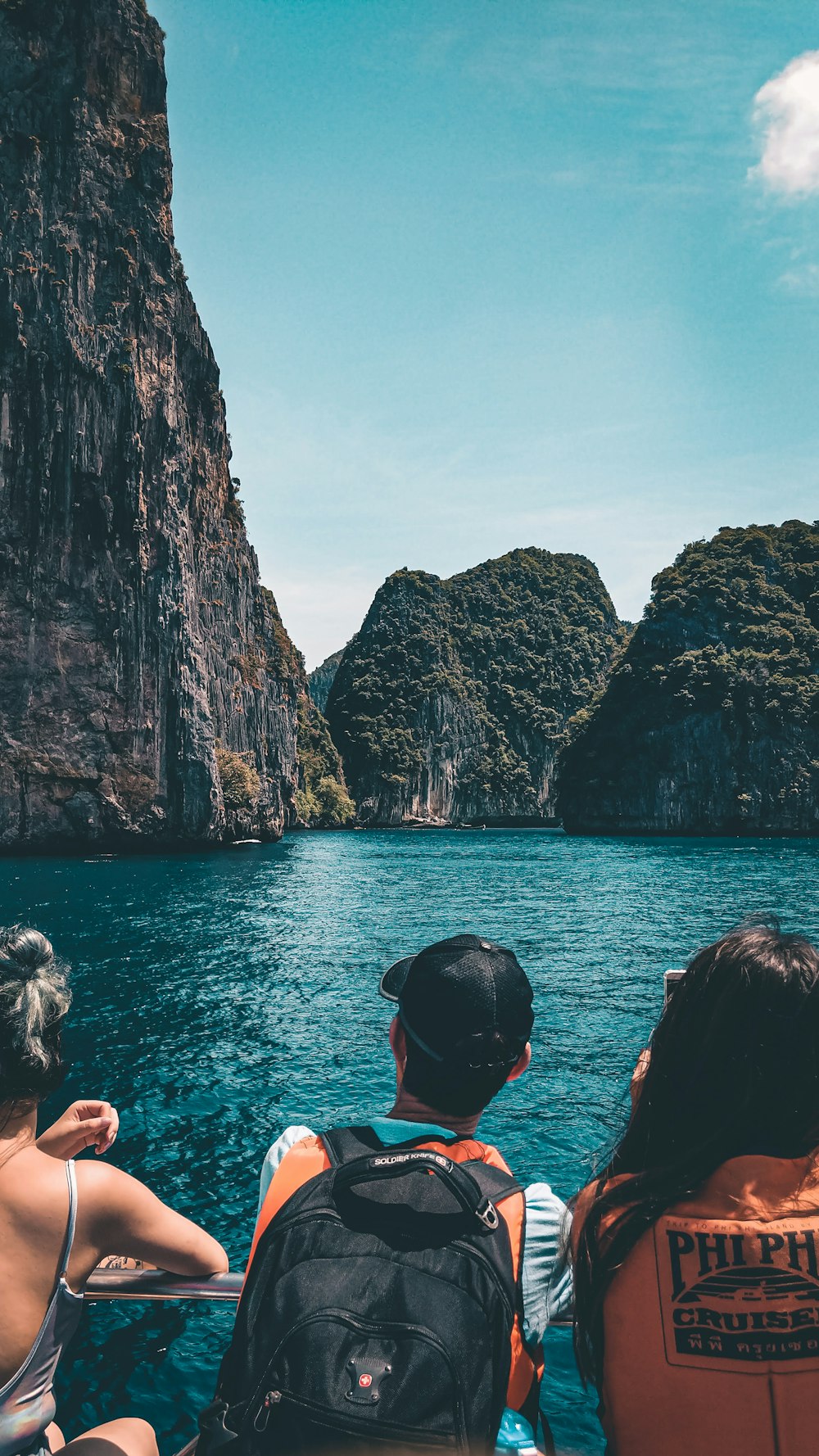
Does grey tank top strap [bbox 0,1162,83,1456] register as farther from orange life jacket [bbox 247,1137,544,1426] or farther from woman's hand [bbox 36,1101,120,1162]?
orange life jacket [bbox 247,1137,544,1426]

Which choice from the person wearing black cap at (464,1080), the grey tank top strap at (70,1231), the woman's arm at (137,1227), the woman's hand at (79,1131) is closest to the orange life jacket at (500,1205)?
the person wearing black cap at (464,1080)

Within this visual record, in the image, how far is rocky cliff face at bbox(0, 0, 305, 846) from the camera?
53.2m

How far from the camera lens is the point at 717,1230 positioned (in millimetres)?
1686

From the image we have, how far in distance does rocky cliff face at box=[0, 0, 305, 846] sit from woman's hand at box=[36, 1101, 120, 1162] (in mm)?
54135

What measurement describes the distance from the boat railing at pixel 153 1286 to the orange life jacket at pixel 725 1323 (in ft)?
4.10

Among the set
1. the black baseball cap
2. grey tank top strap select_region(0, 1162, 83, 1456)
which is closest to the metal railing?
grey tank top strap select_region(0, 1162, 83, 1456)

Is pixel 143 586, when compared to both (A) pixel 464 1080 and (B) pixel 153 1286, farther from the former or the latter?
(A) pixel 464 1080

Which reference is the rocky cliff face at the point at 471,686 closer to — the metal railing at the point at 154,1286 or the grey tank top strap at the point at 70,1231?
the metal railing at the point at 154,1286

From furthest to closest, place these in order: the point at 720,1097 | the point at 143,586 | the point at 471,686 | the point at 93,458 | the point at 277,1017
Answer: the point at 471,686 → the point at 143,586 → the point at 93,458 → the point at 277,1017 → the point at 720,1097

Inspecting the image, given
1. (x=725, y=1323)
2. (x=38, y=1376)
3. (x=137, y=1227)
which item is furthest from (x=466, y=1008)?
(x=38, y=1376)

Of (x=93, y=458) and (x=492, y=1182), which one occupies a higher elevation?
(x=93, y=458)

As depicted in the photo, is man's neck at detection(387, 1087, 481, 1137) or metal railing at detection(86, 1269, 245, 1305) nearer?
man's neck at detection(387, 1087, 481, 1137)

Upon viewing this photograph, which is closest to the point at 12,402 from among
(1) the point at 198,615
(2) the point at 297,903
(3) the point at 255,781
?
(1) the point at 198,615

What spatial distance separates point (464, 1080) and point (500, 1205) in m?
0.29
